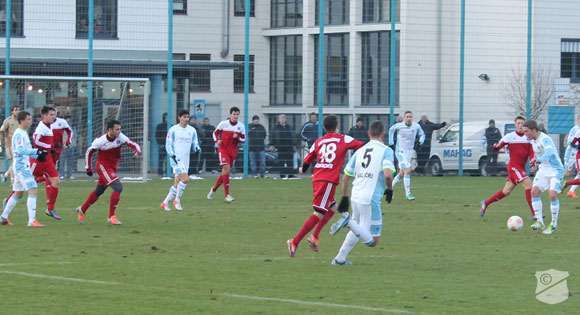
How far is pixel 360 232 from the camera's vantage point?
10.7 metres

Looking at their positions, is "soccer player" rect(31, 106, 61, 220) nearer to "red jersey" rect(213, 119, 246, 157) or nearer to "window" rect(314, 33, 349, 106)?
"red jersey" rect(213, 119, 246, 157)

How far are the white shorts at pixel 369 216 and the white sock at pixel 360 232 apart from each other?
11 centimetres

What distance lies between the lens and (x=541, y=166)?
14859mm

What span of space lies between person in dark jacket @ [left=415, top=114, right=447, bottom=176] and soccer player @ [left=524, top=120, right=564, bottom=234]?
46.8 feet

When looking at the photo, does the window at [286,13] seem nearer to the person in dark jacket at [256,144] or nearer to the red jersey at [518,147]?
the person in dark jacket at [256,144]

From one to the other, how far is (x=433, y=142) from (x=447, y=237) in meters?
16.4

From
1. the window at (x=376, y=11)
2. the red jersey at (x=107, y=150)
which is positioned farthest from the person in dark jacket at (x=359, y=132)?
the red jersey at (x=107, y=150)

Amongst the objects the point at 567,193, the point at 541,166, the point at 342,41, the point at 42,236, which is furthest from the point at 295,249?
the point at 342,41

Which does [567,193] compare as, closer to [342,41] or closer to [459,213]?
[459,213]

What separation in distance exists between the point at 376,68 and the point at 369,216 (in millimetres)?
31797

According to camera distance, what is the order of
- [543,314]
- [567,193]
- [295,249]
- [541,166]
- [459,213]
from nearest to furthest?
[543,314] < [295,249] < [541,166] < [459,213] < [567,193]

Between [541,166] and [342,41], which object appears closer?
[541,166]

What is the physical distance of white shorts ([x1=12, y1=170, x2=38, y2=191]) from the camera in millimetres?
14656

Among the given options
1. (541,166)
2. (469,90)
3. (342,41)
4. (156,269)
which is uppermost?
(342,41)
